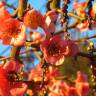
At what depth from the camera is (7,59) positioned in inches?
38.9

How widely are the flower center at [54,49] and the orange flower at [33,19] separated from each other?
0.05 metres

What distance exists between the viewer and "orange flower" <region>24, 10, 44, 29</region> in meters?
0.90

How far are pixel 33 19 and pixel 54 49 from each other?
87 mm

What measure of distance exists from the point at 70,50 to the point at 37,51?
0.24ft

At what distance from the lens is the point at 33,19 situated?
91cm

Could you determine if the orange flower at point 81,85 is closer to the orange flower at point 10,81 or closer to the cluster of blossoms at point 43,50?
the cluster of blossoms at point 43,50

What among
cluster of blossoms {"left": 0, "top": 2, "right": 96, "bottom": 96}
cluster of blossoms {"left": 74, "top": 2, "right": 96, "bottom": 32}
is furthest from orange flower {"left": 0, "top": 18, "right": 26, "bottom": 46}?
cluster of blossoms {"left": 74, "top": 2, "right": 96, "bottom": 32}

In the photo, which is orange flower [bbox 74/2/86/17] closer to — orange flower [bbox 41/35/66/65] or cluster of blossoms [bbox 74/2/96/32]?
cluster of blossoms [bbox 74/2/96/32]

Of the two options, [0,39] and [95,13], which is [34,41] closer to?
[0,39]

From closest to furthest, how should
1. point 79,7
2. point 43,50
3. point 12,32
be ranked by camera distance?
point 43,50 < point 12,32 < point 79,7

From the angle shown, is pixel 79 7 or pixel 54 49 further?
pixel 79 7

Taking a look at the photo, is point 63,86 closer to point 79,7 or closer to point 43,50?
point 43,50

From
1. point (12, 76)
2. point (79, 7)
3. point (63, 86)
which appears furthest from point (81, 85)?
point (79, 7)

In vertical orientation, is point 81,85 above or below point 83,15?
below
